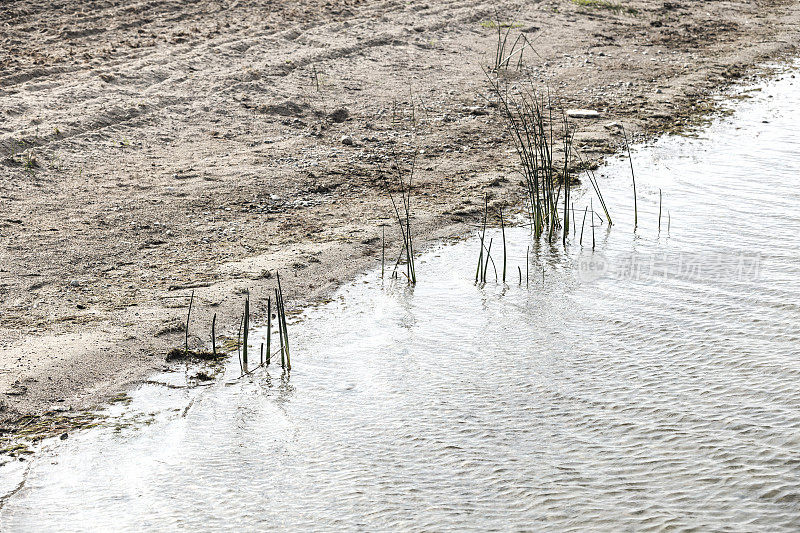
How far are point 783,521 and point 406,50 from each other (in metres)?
6.49

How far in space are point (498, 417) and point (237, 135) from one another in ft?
12.4

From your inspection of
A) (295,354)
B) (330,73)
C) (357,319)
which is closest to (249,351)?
(295,354)

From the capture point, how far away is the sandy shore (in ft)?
12.3

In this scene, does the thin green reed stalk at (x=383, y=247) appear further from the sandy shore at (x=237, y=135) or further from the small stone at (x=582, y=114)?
the small stone at (x=582, y=114)

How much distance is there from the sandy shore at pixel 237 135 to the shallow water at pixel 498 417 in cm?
46

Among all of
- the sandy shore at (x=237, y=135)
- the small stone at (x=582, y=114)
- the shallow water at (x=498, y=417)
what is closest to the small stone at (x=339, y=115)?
the sandy shore at (x=237, y=135)

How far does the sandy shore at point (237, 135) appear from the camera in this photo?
3.73 m

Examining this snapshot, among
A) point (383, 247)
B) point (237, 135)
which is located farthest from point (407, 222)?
point (237, 135)

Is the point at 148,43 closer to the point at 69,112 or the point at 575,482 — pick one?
the point at 69,112

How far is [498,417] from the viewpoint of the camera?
2898 mm

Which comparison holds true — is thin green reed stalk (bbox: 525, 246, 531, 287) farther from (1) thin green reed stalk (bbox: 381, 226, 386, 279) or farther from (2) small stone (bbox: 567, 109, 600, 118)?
(2) small stone (bbox: 567, 109, 600, 118)

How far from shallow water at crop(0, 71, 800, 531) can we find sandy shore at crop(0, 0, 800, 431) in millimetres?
461

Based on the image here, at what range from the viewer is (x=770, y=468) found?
2535 mm

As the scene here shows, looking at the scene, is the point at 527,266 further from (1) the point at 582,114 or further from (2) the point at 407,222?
(1) the point at 582,114
